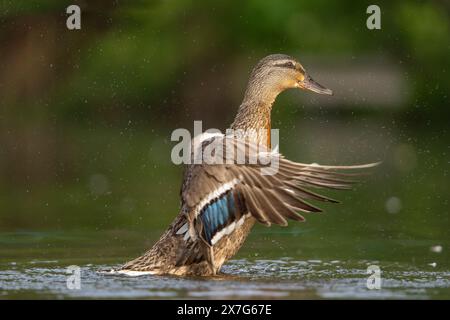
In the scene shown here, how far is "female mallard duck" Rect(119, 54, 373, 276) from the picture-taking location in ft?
29.1

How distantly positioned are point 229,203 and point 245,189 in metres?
0.14

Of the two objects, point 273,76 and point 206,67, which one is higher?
point 206,67

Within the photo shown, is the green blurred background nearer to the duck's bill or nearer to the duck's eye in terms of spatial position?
the duck's bill

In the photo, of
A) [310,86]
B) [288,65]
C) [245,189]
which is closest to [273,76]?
[288,65]

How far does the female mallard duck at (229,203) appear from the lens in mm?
8883

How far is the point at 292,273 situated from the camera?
955cm

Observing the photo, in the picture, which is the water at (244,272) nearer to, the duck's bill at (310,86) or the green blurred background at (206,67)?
the duck's bill at (310,86)

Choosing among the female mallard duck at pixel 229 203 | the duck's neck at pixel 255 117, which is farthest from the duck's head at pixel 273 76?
the female mallard duck at pixel 229 203

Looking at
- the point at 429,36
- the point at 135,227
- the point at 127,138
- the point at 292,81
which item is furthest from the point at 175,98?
the point at 292,81

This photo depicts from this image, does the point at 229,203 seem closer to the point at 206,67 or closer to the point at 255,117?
the point at 255,117

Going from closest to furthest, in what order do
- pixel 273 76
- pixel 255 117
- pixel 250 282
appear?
pixel 250 282 < pixel 255 117 < pixel 273 76

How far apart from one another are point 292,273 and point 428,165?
6.89 m

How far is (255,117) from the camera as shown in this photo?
9930mm

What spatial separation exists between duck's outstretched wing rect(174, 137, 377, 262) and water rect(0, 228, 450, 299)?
42 centimetres
